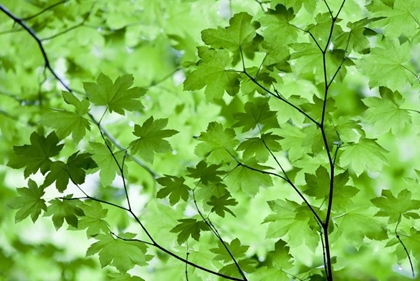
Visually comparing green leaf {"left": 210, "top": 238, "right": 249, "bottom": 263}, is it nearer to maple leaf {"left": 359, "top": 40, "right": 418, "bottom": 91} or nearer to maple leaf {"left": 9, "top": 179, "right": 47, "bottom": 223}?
maple leaf {"left": 9, "top": 179, "right": 47, "bottom": 223}

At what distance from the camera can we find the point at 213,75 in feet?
3.61

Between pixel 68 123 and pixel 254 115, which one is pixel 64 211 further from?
pixel 254 115

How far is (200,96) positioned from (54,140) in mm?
1672

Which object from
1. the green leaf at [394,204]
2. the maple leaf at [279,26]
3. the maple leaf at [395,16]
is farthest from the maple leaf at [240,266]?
the maple leaf at [395,16]

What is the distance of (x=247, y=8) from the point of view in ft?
7.02

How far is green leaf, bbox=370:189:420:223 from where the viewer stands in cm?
102

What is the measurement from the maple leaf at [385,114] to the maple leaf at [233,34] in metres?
0.34

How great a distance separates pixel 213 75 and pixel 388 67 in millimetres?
466

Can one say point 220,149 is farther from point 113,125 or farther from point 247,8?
point 113,125

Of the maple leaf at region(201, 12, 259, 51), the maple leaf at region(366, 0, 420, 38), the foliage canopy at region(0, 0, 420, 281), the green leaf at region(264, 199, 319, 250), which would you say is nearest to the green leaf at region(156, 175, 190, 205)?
the foliage canopy at region(0, 0, 420, 281)

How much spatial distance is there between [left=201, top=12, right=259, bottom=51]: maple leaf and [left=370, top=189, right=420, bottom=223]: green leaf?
483 millimetres

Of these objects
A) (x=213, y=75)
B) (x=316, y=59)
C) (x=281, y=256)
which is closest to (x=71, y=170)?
(x=213, y=75)

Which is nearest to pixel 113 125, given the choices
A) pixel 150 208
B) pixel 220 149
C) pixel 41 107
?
pixel 41 107

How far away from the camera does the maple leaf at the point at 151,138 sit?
3.39 feet
